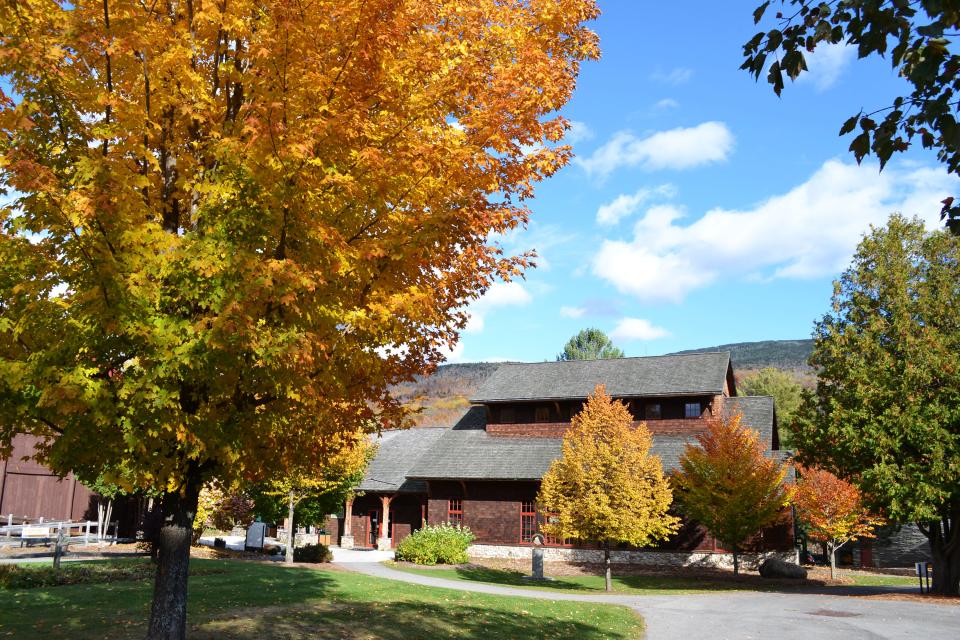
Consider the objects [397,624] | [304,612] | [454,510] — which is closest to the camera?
[397,624]

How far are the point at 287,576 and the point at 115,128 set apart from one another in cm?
1636

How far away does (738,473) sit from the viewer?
26.8m

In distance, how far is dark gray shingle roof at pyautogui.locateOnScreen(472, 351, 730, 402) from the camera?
36188 mm

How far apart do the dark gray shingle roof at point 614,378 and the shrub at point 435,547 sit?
10.2 metres

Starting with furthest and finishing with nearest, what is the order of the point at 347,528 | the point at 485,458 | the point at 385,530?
1. the point at 347,528
2. the point at 385,530
3. the point at 485,458

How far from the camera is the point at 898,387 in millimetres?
22297

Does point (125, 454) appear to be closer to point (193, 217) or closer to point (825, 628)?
point (193, 217)

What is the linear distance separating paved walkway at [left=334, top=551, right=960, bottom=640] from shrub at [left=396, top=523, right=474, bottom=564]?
5.02 meters

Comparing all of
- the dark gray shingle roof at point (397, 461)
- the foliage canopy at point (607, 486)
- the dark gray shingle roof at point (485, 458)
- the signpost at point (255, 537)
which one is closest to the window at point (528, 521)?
the dark gray shingle roof at point (485, 458)

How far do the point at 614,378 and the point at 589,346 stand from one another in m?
36.3

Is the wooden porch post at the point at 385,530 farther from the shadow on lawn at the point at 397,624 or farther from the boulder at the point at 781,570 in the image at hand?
the shadow on lawn at the point at 397,624

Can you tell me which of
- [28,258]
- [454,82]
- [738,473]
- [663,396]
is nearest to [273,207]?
[28,258]

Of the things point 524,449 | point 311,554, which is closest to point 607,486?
point 311,554

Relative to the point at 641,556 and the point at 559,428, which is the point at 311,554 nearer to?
the point at 641,556
